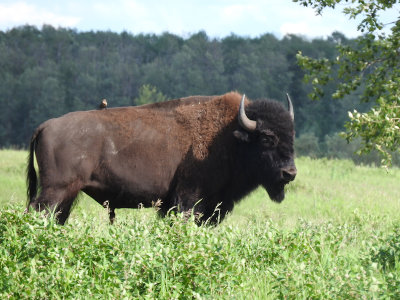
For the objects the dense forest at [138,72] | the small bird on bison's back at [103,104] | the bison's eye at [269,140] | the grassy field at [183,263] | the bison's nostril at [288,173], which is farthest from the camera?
the dense forest at [138,72]

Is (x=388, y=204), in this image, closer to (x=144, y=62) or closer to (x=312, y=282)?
(x=312, y=282)

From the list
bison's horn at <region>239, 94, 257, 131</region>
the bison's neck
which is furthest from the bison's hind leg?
bison's horn at <region>239, 94, 257, 131</region>

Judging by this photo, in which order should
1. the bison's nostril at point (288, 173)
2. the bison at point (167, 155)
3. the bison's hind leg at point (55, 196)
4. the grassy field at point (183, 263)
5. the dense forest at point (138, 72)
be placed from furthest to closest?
1. the dense forest at point (138, 72)
2. the bison's nostril at point (288, 173)
3. the bison at point (167, 155)
4. the bison's hind leg at point (55, 196)
5. the grassy field at point (183, 263)

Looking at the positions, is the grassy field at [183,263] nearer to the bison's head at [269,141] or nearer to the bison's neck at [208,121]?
the bison's head at [269,141]

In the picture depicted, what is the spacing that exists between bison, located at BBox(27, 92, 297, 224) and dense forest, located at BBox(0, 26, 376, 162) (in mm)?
55814

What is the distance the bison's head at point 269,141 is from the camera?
8227mm

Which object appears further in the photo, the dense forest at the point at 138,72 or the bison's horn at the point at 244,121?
the dense forest at the point at 138,72

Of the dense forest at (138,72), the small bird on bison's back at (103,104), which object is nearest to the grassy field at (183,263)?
the small bird on bison's back at (103,104)

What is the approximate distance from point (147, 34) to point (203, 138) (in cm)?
8626

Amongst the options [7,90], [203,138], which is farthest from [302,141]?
[203,138]

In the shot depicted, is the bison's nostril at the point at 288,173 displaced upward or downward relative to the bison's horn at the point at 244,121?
downward

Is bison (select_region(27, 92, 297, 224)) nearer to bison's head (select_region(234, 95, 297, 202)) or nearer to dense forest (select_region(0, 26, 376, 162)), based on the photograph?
bison's head (select_region(234, 95, 297, 202))

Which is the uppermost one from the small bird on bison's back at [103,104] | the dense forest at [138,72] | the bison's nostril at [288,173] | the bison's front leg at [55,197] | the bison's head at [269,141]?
the small bird on bison's back at [103,104]

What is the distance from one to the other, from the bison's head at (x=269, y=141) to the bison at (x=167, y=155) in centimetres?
1
